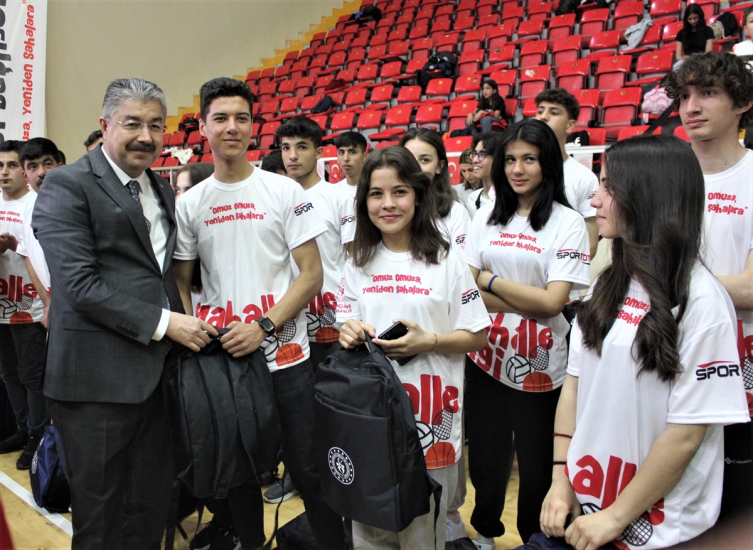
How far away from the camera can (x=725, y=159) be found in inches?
65.4

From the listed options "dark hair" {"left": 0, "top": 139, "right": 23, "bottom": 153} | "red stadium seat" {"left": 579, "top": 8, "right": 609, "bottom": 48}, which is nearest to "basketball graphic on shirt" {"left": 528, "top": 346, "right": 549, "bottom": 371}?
"dark hair" {"left": 0, "top": 139, "right": 23, "bottom": 153}

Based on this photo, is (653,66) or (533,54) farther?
(533,54)

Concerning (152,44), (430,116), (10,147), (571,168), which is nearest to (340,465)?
(571,168)

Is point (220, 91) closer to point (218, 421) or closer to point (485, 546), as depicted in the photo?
point (218, 421)

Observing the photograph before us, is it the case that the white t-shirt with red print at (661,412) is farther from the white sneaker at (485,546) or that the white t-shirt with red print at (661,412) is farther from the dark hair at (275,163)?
the dark hair at (275,163)

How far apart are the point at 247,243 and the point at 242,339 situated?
0.37m

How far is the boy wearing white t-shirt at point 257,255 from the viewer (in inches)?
72.9

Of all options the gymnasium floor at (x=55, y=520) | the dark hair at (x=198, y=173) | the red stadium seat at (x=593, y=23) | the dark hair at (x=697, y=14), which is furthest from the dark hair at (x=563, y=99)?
the red stadium seat at (x=593, y=23)

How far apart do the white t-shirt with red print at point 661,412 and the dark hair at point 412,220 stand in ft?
2.01

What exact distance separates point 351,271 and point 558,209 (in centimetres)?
79

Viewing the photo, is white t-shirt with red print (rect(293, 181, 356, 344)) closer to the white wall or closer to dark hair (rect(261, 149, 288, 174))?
dark hair (rect(261, 149, 288, 174))

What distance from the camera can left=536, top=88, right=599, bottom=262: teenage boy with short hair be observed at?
2679 mm

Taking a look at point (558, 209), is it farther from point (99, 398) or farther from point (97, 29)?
point (97, 29)

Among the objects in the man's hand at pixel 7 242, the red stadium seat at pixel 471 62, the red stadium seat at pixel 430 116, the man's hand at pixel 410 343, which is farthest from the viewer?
the red stadium seat at pixel 471 62
